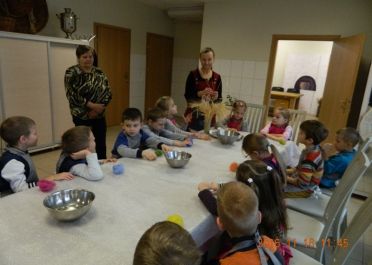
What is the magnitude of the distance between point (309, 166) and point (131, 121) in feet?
3.92

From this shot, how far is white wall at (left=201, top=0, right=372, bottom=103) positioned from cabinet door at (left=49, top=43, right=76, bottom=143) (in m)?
2.20

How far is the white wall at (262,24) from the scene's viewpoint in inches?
138

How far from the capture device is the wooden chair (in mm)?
1339

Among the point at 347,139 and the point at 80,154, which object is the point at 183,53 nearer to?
the point at 347,139

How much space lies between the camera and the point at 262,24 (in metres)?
4.05

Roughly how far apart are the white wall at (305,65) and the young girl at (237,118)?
5.47 metres

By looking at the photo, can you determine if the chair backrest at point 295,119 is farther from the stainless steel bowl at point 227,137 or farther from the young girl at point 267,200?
the young girl at point 267,200

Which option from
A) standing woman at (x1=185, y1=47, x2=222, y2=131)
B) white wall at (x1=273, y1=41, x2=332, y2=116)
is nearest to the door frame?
standing woman at (x1=185, y1=47, x2=222, y2=131)

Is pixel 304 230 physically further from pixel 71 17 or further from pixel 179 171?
pixel 71 17

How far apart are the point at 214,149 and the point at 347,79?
91.9 inches

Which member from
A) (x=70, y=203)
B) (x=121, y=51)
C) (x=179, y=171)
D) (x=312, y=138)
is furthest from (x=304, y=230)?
(x=121, y=51)

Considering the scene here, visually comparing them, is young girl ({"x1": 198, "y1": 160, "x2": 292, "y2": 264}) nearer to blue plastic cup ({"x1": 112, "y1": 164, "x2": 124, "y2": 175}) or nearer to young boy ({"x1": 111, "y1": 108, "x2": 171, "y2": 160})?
blue plastic cup ({"x1": 112, "y1": 164, "x2": 124, "y2": 175})

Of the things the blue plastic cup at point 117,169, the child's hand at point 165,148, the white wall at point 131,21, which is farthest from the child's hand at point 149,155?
the white wall at point 131,21

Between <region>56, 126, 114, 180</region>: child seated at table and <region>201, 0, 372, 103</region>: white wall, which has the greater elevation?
<region>201, 0, 372, 103</region>: white wall
